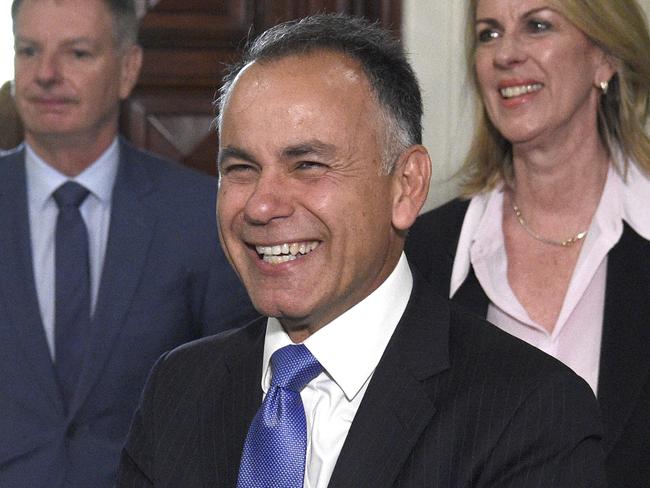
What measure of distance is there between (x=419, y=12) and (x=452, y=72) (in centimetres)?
16

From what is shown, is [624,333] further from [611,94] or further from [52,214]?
[52,214]

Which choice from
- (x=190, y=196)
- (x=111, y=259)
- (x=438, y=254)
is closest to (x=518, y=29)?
(x=438, y=254)

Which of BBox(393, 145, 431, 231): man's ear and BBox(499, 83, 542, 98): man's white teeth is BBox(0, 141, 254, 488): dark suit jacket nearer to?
BBox(499, 83, 542, 98): man's white teeth

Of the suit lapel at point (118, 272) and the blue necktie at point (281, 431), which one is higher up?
the blue necktie at point (281, 431)

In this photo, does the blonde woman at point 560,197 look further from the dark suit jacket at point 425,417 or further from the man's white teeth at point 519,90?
the dark suit jacket at point 425,417

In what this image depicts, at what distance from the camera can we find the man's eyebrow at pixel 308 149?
1.65 metres

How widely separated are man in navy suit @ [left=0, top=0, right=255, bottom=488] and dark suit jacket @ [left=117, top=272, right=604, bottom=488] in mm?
634

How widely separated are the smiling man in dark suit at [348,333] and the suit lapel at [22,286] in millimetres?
697

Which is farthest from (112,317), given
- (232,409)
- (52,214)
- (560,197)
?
(560,197)

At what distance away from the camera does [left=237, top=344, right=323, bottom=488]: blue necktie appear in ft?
5.54

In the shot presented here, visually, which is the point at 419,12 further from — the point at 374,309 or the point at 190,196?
the point at 374,309

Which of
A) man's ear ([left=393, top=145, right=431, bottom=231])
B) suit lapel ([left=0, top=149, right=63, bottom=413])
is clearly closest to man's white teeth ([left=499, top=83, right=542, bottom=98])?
man's ear ([left=393, top=145, right=431, bottom=231])

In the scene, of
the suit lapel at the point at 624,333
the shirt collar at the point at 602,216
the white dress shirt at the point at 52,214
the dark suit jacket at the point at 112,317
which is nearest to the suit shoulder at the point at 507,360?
the suit lapel at the point at 624,333

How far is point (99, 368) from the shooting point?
2.48 m
